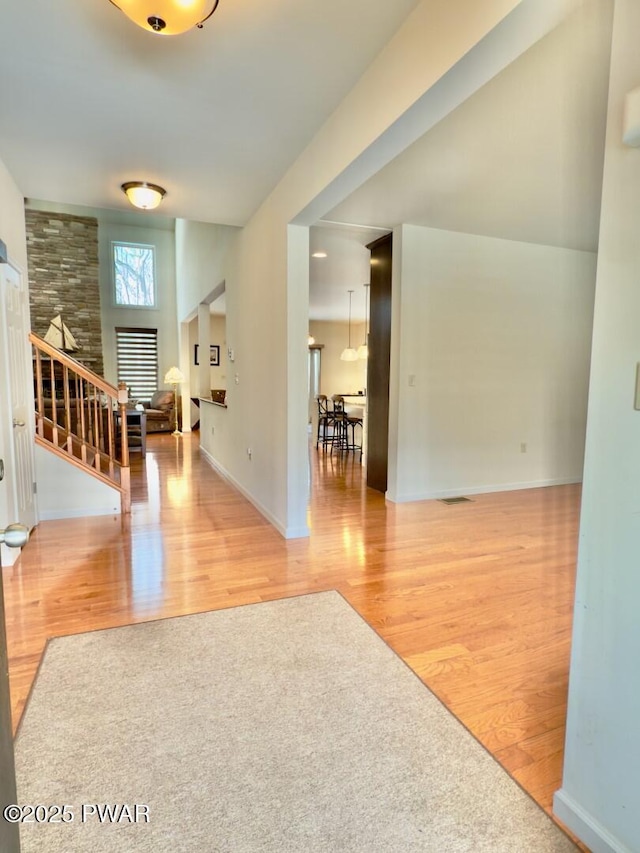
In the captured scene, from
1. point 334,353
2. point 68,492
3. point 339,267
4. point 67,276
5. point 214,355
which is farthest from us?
point 334,353

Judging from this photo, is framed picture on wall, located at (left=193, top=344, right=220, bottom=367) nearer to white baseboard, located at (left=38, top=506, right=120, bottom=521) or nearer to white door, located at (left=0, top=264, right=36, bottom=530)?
white baseboard, located at (left=38, top=506, right=120, bottom=521)

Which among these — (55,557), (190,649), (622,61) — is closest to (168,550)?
(55,557)

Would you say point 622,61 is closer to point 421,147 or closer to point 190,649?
point 421,147

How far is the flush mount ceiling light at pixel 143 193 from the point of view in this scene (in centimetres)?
331

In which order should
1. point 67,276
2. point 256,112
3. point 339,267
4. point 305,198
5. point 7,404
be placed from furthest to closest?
point 67,276 → point 339,267 → point 7,404 → point 305,198 → point 256,112

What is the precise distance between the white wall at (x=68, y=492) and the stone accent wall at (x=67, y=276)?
5.61 meters

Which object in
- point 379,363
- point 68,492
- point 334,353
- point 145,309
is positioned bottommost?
point 68,492

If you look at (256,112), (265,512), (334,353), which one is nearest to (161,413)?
(334,353)

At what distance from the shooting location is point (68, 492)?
397cm

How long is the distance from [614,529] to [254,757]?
1.29 m

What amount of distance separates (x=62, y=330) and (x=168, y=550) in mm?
4459

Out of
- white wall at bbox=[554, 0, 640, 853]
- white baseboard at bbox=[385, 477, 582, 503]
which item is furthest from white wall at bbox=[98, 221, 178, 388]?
white wall at bbox=[554, 0, 640, 853]

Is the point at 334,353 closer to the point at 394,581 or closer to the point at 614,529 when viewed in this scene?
the point at 394,581

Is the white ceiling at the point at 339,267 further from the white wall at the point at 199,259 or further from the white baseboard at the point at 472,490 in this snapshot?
the white baseboard at the point at 472,490
